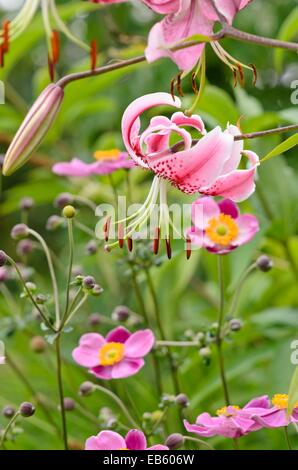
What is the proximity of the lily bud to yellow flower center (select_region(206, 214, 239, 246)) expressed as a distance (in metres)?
0.19

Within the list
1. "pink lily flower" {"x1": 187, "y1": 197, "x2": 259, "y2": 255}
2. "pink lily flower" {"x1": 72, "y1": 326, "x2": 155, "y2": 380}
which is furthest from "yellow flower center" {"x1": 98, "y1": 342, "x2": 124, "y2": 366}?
"pink lily flower" {"x1": 187, "y1": 197, "x2": 259, "y2": 255}

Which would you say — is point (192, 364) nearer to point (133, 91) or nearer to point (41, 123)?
point (41, 123)

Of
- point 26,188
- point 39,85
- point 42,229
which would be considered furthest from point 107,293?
point 42,229

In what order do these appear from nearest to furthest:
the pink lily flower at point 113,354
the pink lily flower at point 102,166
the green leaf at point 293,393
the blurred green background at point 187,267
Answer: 1. the green leaf at point 293,393
2. the pink lily flower at point 113,354
3. the pink lily flower at point 102,166
4. the blurred green background at point 187,267

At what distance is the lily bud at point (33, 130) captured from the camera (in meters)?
0.56

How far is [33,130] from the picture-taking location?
A: 58 centimetres

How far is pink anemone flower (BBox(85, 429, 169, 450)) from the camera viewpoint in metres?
0.58

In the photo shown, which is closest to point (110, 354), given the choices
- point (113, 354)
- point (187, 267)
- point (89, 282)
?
point (113, 354)

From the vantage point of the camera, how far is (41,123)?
1.91ft

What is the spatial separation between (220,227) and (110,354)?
136 millimetres

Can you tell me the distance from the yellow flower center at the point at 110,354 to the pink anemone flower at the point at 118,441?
0.11 m

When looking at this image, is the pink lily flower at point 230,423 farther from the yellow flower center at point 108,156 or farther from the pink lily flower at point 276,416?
the yellow flower center at point 108,156

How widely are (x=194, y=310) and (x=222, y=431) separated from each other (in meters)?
0.90

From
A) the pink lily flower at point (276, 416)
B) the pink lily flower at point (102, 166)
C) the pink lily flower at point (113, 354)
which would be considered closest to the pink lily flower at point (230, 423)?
the pink lily flower at point (276, 416)
